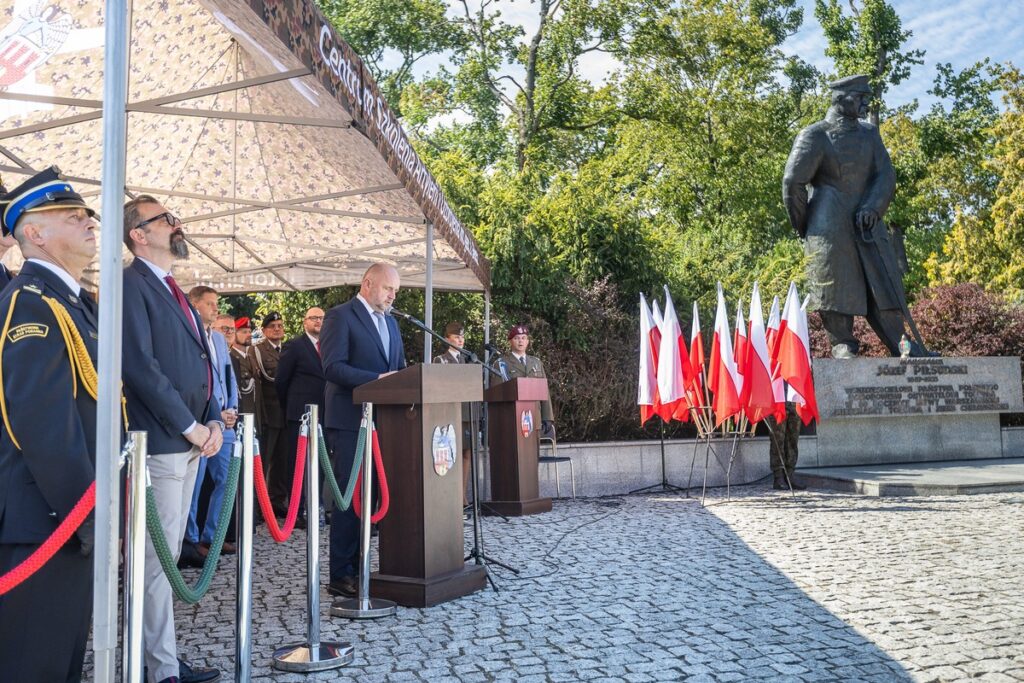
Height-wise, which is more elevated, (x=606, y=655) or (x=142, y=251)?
(x=142, y=251)

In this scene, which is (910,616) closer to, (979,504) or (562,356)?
(979,504)

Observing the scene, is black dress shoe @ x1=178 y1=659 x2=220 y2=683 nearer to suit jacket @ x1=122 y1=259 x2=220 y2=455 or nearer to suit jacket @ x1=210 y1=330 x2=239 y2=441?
suit jacket @ x1=122 y1=259 x2=220 y2=455

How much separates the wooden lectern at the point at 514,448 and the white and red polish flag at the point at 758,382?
2.28m

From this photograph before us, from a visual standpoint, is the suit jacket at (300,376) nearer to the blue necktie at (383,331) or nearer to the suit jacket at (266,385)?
the suit jacket at (266,385)

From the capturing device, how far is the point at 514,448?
9203mm

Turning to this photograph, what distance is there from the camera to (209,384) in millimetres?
4008

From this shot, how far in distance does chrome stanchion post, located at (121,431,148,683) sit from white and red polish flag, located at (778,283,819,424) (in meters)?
8.30

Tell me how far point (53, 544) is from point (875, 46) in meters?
40.0

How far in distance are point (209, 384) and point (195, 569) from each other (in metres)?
3.09

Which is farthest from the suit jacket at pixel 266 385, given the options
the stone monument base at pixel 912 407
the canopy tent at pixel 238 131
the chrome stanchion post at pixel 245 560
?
the stone monument base at pixel 912 407

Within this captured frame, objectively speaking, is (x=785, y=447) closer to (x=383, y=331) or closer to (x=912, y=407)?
(x=912, y=407)

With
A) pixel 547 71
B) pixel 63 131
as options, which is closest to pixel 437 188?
pixel 63 131

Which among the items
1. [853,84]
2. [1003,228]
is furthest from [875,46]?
[853,84]

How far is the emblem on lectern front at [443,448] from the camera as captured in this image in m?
5.43
